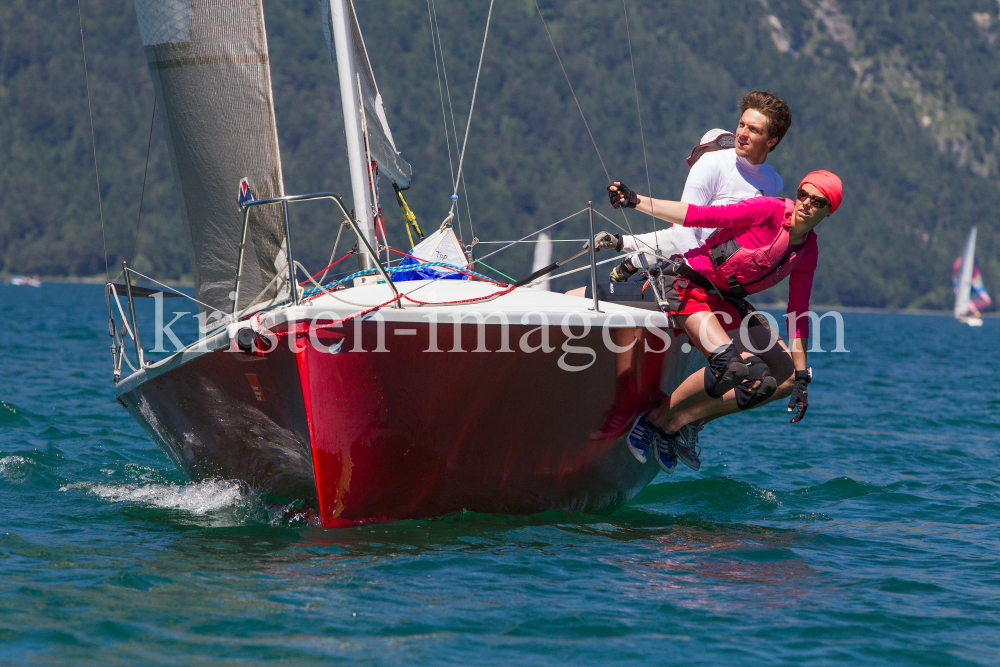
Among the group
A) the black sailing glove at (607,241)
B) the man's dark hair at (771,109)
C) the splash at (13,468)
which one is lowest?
the splash at (13,468)

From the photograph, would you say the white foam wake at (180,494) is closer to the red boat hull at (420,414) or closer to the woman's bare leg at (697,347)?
the red boat hull at (420,414)

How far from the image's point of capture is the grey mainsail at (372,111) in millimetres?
6742

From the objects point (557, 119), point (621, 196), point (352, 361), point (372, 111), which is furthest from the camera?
point (557, 119)

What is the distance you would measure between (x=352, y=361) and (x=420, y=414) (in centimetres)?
40

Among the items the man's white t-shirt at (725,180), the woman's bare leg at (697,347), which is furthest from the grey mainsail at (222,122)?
the man's white t-shirt at (725,180)

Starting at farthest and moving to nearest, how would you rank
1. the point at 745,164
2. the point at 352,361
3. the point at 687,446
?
the point at 687,446 < the point at 745,164 < the point at 352,361

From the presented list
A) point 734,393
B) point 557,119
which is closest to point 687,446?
point 734,393

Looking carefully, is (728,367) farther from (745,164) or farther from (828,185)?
(745,164)

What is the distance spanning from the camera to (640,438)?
5.36m

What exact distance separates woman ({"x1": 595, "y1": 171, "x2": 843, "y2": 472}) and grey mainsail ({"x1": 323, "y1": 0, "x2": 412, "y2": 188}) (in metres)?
2.51

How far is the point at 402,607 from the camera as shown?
3896 mm

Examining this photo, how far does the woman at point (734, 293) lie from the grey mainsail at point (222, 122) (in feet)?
6.37

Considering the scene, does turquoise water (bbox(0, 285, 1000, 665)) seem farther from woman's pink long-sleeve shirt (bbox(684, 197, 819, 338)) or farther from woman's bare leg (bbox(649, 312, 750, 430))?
woman's pink long-sleeve shirt (bbox(684, 197, 819, 338))

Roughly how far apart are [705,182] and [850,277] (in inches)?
3816
